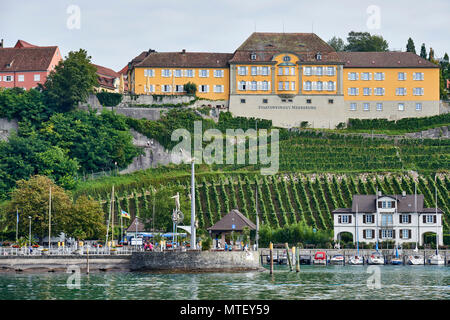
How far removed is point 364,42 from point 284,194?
2300 inches

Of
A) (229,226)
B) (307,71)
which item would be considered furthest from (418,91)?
(229,226)

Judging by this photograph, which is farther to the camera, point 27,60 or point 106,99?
point 27,60

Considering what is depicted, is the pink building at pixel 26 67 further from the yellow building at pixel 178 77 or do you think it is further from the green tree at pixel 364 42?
the green tree at pixel 364 42

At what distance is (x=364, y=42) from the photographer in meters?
163

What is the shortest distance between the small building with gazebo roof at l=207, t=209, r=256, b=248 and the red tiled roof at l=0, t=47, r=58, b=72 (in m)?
51.0

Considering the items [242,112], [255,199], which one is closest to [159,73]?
[242,112]

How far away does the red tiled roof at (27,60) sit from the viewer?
138 m

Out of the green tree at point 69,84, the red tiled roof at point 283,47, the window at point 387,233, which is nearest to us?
the window at point 387,233

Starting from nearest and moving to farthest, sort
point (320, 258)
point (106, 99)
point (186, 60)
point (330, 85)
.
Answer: point (320, 258) < point (106, 99) < point (330, 85) < point (186, 60)

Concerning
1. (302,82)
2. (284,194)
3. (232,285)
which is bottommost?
(232,285)

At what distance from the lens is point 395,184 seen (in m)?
114

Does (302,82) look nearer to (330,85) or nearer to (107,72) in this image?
(330,85)

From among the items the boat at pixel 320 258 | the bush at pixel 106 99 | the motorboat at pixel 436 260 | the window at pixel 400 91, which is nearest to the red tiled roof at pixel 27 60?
the bush at pixel 106 99

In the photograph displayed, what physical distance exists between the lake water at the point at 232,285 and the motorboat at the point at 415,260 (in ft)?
36.8
